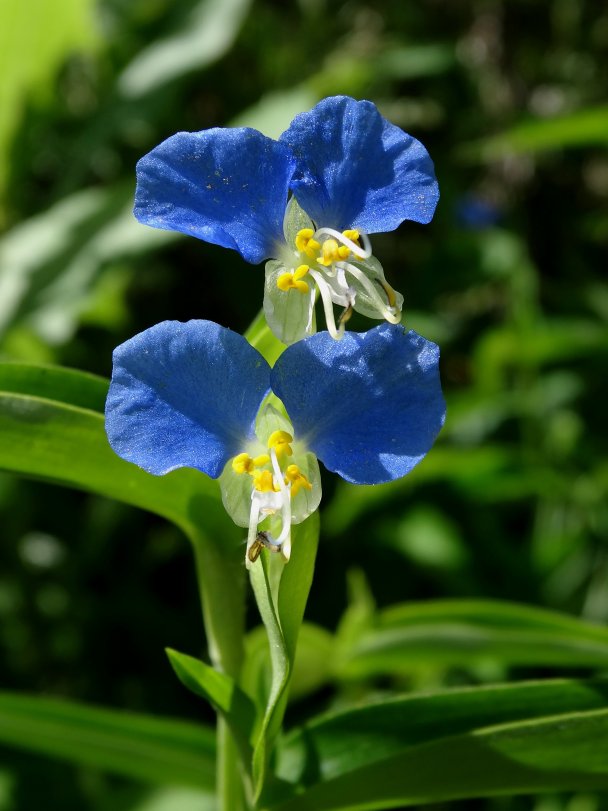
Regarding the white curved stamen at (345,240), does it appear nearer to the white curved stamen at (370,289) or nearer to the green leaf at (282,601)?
the white curved stamen at (370,289)

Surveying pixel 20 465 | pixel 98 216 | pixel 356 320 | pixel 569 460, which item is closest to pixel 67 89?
pixel 98 216

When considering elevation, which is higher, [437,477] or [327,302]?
[327,302]

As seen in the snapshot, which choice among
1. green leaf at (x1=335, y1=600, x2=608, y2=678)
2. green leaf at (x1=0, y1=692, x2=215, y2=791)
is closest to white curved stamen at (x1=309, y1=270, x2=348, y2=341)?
green leaf at (x1=335, y1=600, x2=608, y2=678)

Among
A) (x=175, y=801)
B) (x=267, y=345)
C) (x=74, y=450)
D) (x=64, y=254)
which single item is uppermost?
(x=64, y=254)

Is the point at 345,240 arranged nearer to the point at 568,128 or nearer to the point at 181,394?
the point at 181,394

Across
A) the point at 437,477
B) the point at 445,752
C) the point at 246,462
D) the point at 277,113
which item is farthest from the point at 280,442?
the point at 277,113

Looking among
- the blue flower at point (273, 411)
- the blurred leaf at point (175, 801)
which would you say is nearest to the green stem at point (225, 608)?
the blue flower at point (273, 411)

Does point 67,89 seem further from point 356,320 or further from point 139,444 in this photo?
point 139,444
